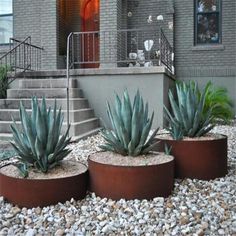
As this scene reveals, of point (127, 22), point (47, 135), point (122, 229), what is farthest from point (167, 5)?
point (122, 229)

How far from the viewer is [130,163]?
3691 mm

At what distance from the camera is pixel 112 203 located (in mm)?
3537

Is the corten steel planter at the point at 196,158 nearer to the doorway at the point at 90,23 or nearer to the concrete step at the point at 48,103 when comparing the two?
the concrete step at the point at 48,103

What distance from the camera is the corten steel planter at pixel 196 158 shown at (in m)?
4.41

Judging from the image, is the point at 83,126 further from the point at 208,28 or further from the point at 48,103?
the point at 208,28

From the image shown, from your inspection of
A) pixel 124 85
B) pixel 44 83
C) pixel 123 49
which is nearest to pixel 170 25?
pixel 123 49

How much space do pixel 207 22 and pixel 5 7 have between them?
634 centimetres

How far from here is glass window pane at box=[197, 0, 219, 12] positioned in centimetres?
1154

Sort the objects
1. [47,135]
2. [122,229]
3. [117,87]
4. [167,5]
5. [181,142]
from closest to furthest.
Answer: [122,229] → [47,135] → [181,142] → [117,87] → [167,5]

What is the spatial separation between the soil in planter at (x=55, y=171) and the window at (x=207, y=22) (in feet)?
28.4

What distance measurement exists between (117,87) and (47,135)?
5177mm

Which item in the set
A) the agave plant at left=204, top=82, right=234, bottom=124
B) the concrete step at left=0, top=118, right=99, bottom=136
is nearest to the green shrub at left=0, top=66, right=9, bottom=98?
the concrete step at left=0, top=118, right=99, bottom=136

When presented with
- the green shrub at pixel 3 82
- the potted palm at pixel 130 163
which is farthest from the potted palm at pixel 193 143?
the green shrub at pixel 3 82

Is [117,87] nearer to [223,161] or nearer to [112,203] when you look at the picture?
[223,161]
